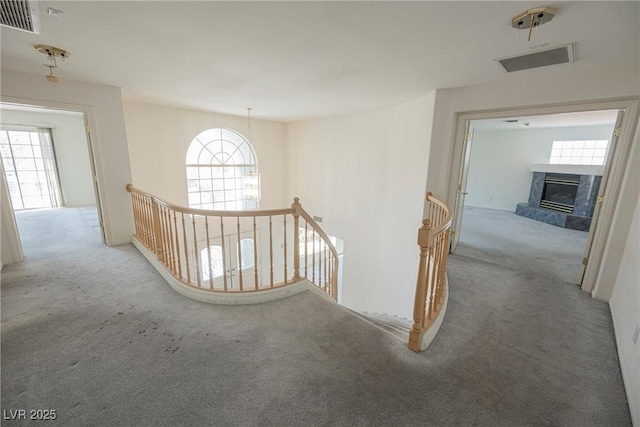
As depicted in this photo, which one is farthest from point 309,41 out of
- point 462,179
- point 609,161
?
point 609,161

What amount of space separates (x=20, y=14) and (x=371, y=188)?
4.71 m

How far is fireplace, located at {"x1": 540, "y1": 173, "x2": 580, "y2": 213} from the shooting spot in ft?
19.1

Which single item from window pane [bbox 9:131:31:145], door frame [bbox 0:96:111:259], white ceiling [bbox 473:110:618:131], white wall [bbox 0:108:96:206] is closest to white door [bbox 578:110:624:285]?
white ceiling [bbox 473:110:618:131]

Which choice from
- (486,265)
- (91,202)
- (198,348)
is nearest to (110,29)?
(198,348)

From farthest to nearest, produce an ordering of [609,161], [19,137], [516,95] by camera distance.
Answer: [19,137] < [516,95] < [609,161]

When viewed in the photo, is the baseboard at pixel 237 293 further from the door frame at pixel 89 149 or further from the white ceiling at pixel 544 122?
the white ceiling at pixel 544 122

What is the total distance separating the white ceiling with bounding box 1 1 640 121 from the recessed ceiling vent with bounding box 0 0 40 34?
6 centimetres

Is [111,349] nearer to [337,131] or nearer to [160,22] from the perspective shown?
[160,22]

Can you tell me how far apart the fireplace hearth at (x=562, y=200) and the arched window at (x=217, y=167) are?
667 centimetres

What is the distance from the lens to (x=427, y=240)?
1848 mm

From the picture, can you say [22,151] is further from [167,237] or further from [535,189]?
[535,189]

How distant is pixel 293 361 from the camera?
Answer: 1.88m

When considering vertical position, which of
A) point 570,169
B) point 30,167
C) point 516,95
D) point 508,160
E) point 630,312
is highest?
point 516,95

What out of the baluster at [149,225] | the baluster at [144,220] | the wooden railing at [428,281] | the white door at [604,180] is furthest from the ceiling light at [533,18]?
the baluster at [144,220]
